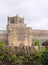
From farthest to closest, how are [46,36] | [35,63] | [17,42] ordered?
[46,36], [17,42], [35,63]

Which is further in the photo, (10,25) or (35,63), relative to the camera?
(10,25)

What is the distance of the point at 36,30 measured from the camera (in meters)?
51.0

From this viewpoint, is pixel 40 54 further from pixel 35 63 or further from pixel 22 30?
pixel 22 30

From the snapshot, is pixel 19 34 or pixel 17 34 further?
pixel 19 34

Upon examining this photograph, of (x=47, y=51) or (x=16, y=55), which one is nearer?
(x=47, y=51)

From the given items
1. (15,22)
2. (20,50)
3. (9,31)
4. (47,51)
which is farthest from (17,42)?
(47,51)

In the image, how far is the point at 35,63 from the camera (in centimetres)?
2728

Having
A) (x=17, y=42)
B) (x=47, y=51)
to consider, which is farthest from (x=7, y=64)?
(x=17, y=42)

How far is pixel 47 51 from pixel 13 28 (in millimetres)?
22147

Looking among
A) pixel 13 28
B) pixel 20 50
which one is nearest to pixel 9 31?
pixel 13 28

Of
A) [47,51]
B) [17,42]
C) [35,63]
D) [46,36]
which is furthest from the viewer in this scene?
[46,36]

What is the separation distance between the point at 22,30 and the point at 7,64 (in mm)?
19593

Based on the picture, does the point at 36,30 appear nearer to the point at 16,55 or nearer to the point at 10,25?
the point at 10,25

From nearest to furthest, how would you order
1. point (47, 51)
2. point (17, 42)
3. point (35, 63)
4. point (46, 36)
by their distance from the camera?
point (47, 51), point (35, 63), point (17, 42), point (46, 36)
